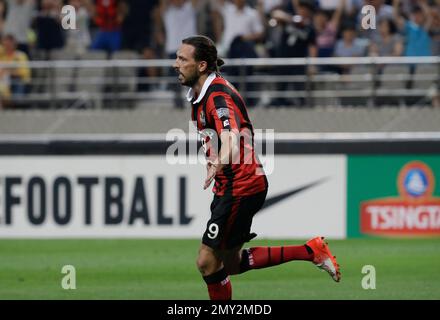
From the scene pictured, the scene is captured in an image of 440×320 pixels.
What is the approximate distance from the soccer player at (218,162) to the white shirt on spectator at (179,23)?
7701mm

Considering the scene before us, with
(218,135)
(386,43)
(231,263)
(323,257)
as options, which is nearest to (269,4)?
(386,43)

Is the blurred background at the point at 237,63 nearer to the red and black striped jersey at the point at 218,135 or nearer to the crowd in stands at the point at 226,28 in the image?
the crowd in stands at the point at 226,28

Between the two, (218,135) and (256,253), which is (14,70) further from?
(218,135)

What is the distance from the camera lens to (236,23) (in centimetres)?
1692

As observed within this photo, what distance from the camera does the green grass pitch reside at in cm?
1081

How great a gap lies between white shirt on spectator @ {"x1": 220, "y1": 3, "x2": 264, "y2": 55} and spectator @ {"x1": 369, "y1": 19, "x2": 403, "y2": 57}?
1828 mm

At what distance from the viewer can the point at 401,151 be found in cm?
1527

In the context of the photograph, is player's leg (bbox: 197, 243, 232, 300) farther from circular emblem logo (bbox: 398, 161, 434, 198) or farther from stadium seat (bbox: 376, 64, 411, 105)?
stadium seat (bbox: 376, 64, 411, 105)

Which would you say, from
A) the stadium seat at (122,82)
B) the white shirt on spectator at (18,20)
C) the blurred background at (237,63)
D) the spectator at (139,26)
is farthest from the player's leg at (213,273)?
the white shirt on spectator at (18,20)

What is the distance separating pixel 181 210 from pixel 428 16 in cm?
497

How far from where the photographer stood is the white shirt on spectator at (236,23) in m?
16.9

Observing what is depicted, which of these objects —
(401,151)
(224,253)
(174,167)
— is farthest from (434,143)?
(224,253)

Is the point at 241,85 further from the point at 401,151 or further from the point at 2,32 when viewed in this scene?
the point at 2,32

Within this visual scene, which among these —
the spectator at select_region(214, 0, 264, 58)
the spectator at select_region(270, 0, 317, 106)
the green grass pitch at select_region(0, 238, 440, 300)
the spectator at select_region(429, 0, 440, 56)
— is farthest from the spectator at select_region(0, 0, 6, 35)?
the spectator at select_region(429, 0, 440, 56)
